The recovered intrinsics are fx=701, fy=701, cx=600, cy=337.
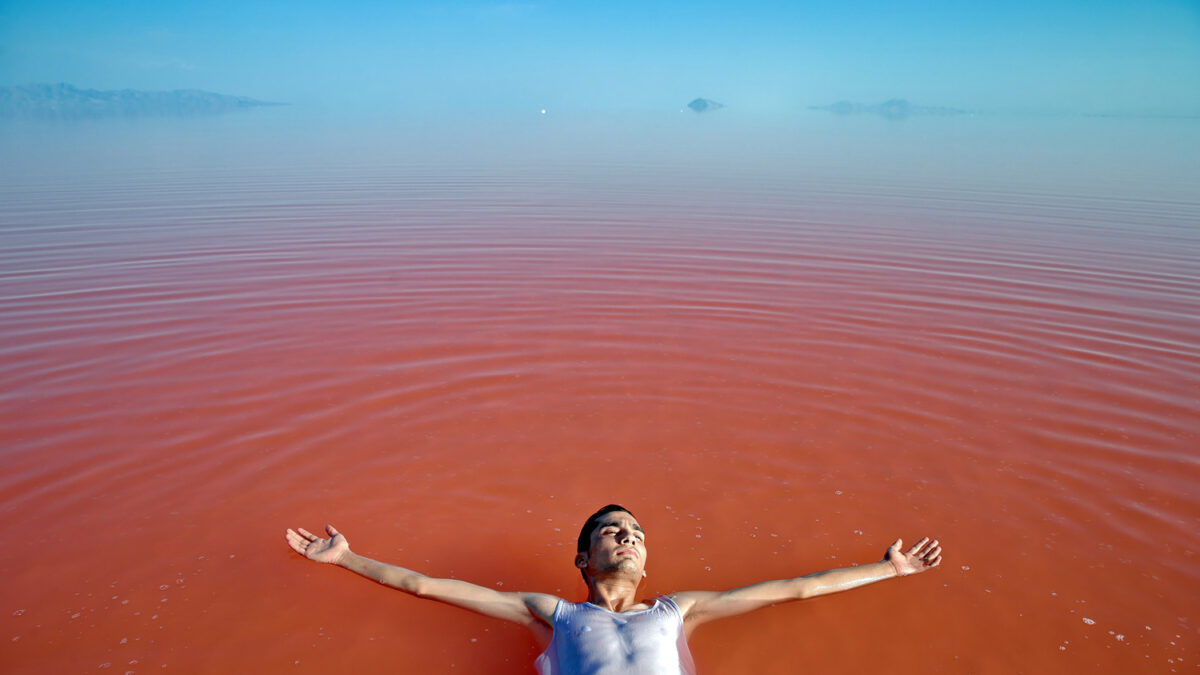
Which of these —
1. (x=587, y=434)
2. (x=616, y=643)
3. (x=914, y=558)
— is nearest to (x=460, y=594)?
(x=616, y=643)

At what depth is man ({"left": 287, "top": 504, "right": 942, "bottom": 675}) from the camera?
3.03m

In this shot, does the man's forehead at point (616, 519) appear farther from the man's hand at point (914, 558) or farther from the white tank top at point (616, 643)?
the man's hand at point (914, 558)

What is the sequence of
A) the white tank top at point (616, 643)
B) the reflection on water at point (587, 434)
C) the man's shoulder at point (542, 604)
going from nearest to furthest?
1. the white tank top at point (616, 643)
2. the man's shoulder at point (542, 604)
3. the reflection on water at point (587, 434)

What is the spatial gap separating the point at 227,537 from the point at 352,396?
1.88 meters

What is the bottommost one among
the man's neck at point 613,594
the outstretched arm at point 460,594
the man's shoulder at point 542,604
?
the outstretched arm at point 460,594

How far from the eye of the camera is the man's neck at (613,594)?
11.1 ft

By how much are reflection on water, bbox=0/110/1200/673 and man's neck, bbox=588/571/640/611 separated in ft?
1.48

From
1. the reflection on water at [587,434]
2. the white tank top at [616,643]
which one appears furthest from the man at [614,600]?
the reflection on water at [587,434]

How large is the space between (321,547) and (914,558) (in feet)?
10.4

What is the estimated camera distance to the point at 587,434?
5410 millimetres

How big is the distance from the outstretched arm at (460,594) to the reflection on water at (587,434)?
195mm

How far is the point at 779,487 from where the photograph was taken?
188 inches

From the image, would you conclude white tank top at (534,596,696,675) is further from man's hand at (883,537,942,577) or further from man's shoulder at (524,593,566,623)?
man's hand at (883,537,942,577)

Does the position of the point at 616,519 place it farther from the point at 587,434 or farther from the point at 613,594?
the point at 587,434
